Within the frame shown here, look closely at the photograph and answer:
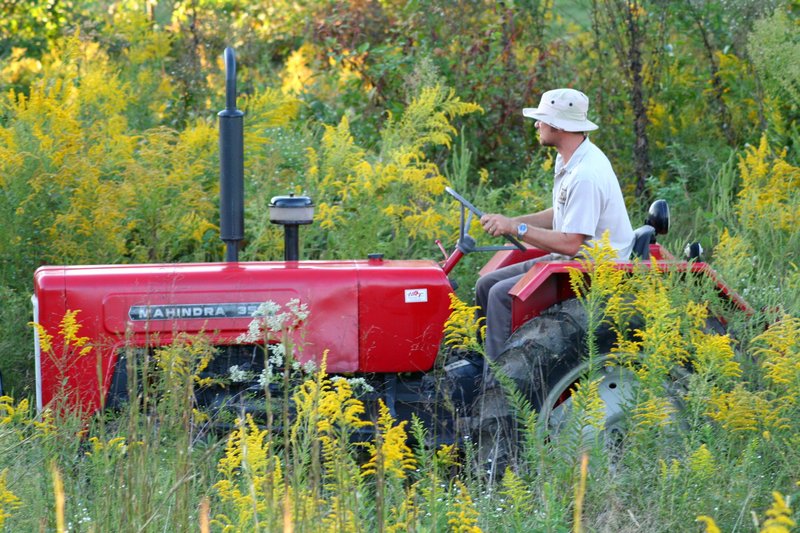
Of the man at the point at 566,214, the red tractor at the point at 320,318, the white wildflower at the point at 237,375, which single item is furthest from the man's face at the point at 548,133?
the white wildflower at the point at 237,375

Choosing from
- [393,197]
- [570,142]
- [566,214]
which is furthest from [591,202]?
[393,197]

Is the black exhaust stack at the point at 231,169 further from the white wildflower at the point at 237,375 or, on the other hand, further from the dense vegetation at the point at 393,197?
the dense vegetation at the point at 393,197

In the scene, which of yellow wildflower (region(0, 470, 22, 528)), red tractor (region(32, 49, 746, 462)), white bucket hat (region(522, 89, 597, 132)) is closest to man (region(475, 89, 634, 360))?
white bucket hat (region(522, 89, 597, 132))

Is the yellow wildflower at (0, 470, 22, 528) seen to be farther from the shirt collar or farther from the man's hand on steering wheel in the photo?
the shirt collar

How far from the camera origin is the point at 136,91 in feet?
26.0

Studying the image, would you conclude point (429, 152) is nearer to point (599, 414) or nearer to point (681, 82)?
point (681, 82)

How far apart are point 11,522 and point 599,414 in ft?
5.76

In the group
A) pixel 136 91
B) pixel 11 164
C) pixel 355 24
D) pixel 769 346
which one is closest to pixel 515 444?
pixel 769 346

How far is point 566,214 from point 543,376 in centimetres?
68

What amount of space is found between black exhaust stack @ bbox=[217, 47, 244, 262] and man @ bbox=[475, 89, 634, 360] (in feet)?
3.14

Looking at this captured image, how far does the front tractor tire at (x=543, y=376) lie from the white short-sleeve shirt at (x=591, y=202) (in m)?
0.36

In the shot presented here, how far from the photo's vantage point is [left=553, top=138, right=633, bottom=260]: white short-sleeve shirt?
427 cm

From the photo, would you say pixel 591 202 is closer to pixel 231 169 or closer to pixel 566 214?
pixel 566 214

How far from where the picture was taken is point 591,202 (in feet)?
14.0
